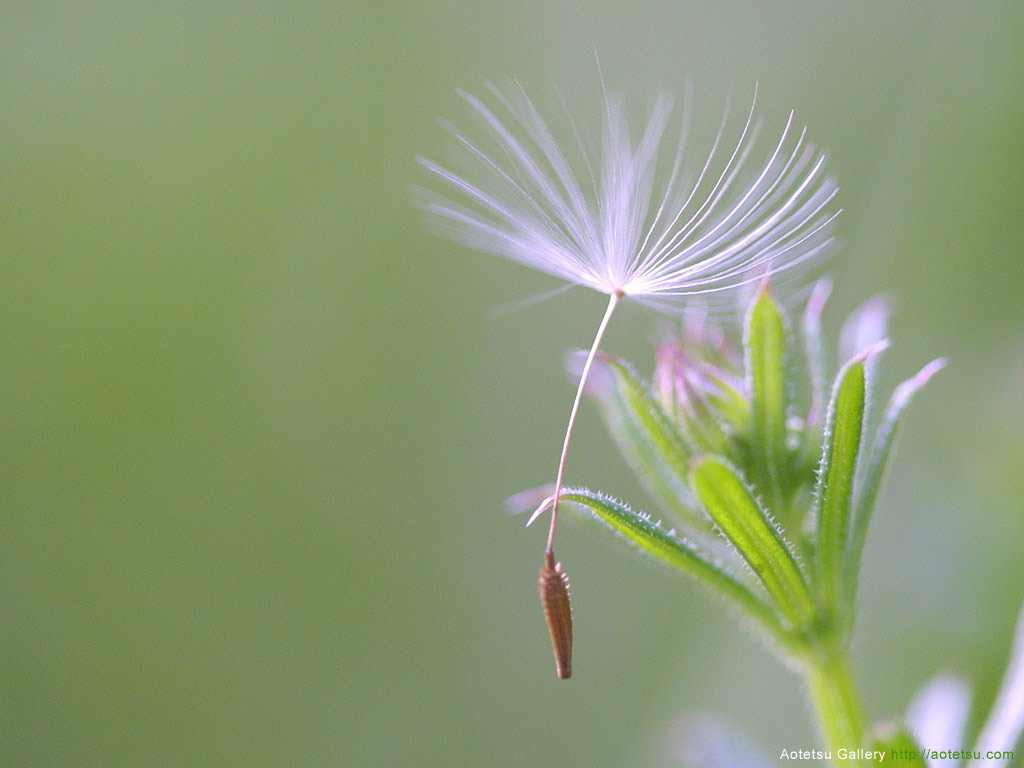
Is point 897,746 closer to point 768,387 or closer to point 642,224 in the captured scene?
point 768,387

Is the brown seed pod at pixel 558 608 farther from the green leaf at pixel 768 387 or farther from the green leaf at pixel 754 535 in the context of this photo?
the green leaf at pixel 768 387

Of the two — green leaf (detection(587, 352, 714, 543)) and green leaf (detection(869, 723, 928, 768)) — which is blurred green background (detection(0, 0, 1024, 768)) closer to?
green leaf (detection(587, 352, 714, 543))

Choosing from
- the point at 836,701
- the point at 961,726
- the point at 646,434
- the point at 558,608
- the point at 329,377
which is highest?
the point at 329,377

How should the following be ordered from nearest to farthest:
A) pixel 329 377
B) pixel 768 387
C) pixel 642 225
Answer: pixel 768 387
pixel 642 225
pixel 329 377

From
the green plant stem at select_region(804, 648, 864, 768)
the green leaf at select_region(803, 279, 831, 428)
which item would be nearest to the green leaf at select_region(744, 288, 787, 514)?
the green leaf at select_region(803, 279, 831, 428)

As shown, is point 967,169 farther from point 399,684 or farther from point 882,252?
point 399,684

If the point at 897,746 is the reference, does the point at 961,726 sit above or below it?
below

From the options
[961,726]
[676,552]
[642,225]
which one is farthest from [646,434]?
[961,726]
